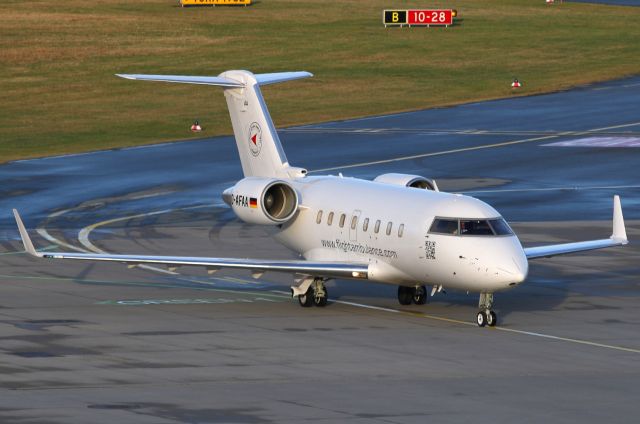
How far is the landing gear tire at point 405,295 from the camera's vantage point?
3238cm

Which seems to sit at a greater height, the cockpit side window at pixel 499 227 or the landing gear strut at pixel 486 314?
the cockpit side window at pixel 499 227

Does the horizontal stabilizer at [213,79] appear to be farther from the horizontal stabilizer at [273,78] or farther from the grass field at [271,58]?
the grass field at [271,58]

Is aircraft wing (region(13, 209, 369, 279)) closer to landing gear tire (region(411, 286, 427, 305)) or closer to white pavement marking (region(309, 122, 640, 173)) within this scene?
landing gear tire (region(411, 286, 427, 305))

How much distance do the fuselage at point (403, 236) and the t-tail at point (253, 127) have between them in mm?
1573

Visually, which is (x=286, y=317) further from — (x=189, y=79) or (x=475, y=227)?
(x=189, y=79)

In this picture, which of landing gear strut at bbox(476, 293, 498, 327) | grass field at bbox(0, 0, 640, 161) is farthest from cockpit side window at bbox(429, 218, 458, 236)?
grass field at bbox(0, 0, 640, 161)

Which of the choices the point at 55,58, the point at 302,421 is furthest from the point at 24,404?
the point at 55,58

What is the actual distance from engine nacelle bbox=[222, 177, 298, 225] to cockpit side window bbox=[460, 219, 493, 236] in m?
5.32

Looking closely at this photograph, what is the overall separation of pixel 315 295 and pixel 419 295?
2.30m

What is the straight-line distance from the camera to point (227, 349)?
27.3 metres

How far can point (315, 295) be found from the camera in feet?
106

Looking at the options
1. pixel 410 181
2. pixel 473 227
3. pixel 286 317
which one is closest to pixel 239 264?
pixel 286 317

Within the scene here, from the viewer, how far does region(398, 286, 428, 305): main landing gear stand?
32375mm

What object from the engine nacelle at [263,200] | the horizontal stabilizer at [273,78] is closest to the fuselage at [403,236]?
the engine nacelle at [263,200]
